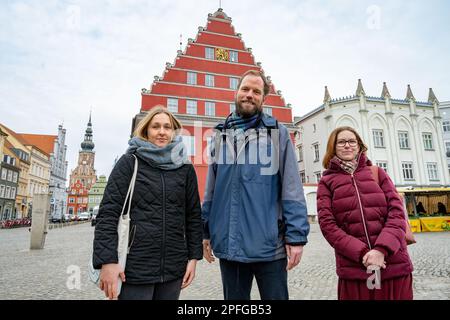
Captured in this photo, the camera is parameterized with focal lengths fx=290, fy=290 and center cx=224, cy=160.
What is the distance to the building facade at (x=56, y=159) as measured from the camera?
6612 centimetres

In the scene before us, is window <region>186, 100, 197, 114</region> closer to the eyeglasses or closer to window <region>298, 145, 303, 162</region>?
window <region>298, 145, 303, 162</region>

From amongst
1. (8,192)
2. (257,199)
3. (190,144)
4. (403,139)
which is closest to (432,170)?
(403,139)

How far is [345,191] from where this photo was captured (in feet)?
8.04

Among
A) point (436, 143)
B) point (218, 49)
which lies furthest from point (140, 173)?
point (436, 143)

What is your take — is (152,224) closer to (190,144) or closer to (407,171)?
(190,144)

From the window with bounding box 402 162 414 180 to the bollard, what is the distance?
96.3 ft

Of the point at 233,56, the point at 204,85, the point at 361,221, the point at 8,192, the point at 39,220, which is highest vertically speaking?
the point at 233,56

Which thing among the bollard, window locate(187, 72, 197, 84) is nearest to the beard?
the bollard

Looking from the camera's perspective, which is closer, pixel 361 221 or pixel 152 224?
pixel 152 224

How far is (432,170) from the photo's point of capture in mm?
28844

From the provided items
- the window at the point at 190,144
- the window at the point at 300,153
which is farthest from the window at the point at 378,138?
the window at the point at 190,144

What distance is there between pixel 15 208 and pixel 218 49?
141 ft

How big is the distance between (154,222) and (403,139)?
3259 centimetres
